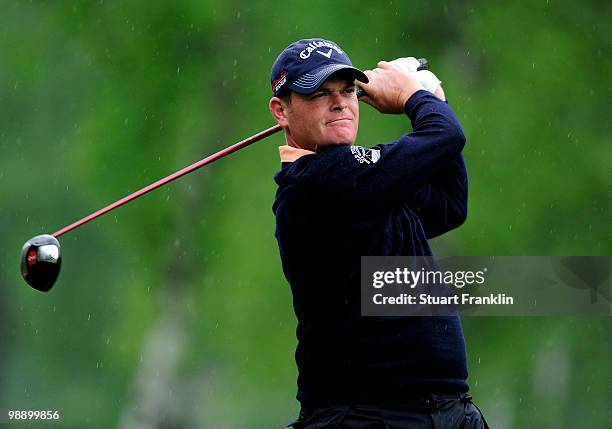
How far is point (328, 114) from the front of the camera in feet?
16.9

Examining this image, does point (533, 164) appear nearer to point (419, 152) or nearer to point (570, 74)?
point (570, 74)

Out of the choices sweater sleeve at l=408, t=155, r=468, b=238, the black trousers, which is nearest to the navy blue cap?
sweater sleeve at l=408, t=155, r=468, b=238

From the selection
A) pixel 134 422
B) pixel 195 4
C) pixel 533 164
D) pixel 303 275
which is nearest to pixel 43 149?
pixel 195 4


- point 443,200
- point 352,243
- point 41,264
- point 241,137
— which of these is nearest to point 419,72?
point 443,200

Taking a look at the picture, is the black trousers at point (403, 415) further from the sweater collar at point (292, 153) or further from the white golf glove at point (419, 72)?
the white golf glove at point (419, 72)

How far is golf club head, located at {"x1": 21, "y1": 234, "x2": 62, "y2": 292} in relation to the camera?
20.1 feet

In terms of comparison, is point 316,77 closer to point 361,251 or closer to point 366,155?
point 366,155

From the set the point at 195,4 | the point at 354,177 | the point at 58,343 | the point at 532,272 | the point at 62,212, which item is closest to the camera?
the point at 354,177

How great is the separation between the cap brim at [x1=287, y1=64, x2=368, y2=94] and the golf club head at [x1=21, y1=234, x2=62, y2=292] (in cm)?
158

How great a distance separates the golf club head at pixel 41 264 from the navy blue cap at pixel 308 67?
144 centimetres

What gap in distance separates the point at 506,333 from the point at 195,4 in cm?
574

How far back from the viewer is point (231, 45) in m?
17.5

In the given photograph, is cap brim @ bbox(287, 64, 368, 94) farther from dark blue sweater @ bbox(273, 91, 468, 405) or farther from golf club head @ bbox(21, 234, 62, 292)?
golf club head @ bbox(21, 234, 62, 292)

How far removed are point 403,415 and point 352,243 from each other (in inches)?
25.2
